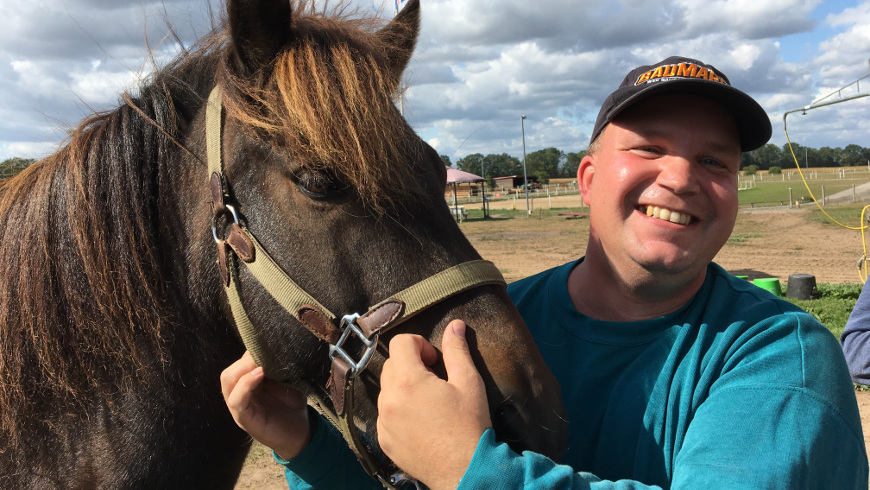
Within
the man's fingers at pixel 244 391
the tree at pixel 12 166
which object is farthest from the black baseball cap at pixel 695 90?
the tree at pixel 12 166

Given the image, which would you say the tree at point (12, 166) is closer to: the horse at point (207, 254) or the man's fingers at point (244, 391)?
the horse at point (207, 254)

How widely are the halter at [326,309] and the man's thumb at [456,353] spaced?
0.12m

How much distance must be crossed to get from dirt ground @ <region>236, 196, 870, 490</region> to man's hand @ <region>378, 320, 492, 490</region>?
3936 millimetres

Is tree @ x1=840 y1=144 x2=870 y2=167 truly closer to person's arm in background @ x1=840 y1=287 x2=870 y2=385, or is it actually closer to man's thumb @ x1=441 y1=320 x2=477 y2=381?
person's arm in background @ x1=840 y1=287 x2=870 y2=385

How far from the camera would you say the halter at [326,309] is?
1616 mm

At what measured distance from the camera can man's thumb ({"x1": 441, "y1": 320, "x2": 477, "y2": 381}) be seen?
135 centimetres

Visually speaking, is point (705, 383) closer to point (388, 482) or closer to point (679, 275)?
point (679, 275)

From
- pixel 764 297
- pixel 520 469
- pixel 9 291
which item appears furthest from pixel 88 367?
pixel 764 297

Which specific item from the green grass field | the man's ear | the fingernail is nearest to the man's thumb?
the fingernail

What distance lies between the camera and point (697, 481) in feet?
3.87

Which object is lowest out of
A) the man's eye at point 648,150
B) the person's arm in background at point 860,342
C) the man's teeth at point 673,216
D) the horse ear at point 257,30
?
the person's arm in background at point 860,342

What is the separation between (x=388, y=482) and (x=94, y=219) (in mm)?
1266

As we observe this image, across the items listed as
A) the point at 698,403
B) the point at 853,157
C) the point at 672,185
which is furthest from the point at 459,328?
the point at 853,157

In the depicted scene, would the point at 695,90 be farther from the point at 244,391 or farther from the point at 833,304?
the point at 833,304
